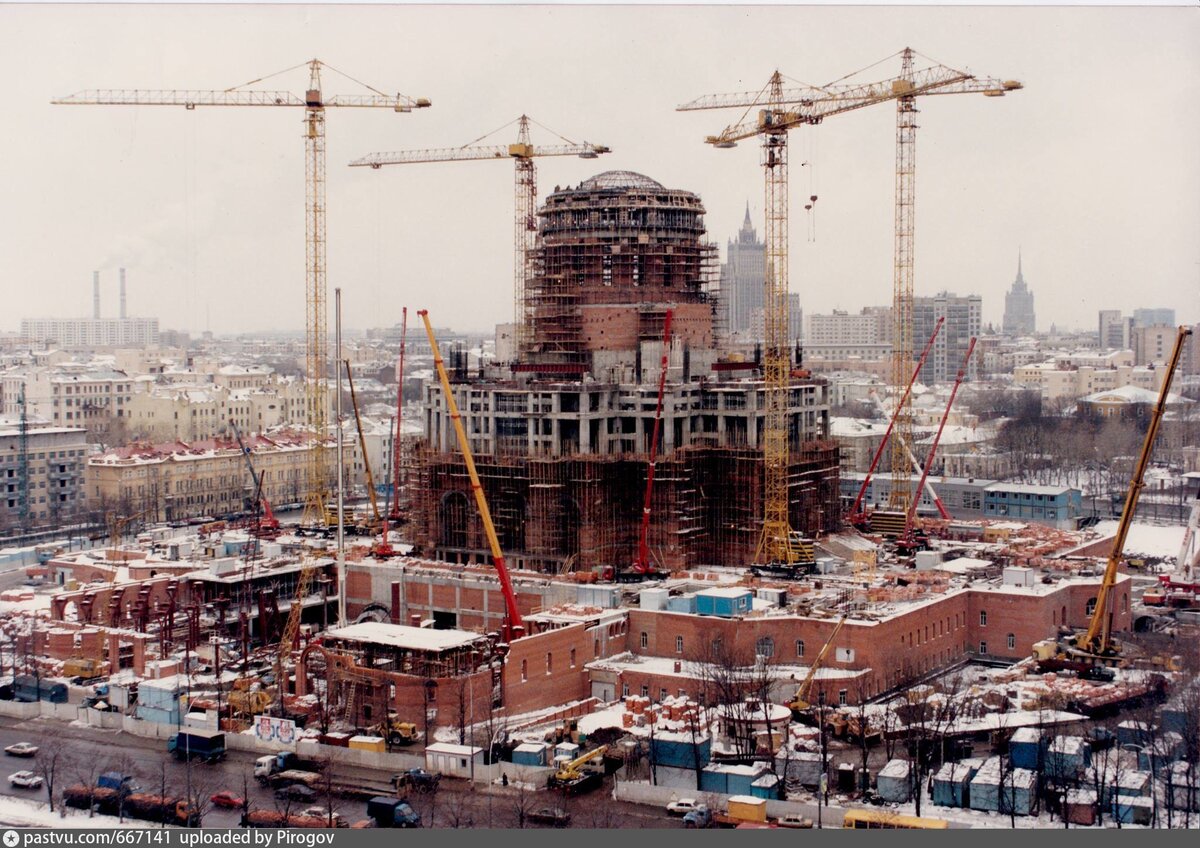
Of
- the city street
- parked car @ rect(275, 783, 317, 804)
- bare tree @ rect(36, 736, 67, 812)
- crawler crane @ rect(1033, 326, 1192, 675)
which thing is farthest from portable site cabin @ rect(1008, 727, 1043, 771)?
bare tree @ rect(36, 736, 67, 812)

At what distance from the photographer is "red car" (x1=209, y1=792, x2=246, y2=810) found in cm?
1955

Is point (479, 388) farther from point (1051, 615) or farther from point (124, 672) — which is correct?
point (1051, 615)

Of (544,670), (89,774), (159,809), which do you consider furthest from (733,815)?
(89,774)

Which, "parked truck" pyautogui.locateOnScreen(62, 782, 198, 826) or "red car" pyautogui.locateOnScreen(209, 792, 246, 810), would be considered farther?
"red car" pyautogui.locateOnScreen(209, 792, 246, 810)

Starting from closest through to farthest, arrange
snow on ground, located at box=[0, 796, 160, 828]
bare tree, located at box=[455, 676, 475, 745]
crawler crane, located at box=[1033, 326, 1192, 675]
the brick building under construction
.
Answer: snow on ground, located at box=[0, 796, 160, 828]
bare tree, located at box=[455, 676, 475, 745]
crawler crane, located at box=[1033, 326, 1192, 675]
the brick building under construction

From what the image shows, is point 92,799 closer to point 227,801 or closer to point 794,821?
point 227,801

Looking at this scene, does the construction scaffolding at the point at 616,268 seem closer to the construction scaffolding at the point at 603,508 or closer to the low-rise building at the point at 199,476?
the construction scaffolding at the point at 603,508

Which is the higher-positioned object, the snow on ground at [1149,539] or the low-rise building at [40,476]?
the low-rise building at [40,476]

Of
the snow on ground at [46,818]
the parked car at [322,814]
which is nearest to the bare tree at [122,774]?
the snow on ground at [46,818]

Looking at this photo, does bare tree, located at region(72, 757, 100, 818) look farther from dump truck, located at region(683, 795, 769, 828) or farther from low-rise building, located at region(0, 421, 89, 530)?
low-rise building, located at region(0, 421, 89, 530)

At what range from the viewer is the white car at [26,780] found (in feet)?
66.8

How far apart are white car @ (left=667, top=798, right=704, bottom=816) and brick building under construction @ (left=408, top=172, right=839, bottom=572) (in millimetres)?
11498

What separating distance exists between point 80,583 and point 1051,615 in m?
17.8

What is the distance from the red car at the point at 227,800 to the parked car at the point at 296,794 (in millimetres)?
478
